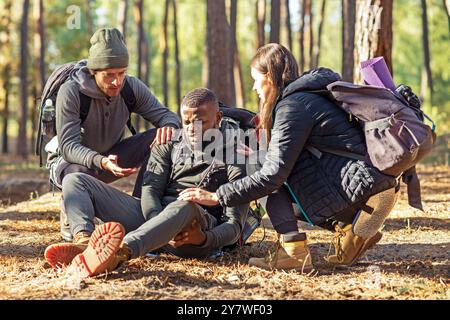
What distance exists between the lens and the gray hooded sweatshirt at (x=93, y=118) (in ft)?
18.5

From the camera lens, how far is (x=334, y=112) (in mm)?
4609

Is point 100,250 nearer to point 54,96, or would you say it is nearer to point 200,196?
point 200,196

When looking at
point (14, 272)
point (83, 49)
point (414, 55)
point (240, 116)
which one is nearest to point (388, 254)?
point (240, 116)

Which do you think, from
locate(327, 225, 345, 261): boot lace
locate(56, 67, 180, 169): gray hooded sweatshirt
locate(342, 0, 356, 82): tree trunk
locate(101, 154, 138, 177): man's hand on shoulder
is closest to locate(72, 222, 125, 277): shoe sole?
locate(101, 154, 138, 177): man's hand on shoulder

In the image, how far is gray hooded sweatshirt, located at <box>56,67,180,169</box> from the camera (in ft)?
18.5

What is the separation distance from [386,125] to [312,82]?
54 centimetres

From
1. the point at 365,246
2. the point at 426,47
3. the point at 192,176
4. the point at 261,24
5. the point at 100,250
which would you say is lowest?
the point at 365,246

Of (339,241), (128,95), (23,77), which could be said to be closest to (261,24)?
(23,77)

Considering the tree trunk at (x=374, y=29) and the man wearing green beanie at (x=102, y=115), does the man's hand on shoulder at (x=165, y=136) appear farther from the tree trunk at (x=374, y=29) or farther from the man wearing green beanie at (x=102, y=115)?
the tree trunk at (x=374, y=29)

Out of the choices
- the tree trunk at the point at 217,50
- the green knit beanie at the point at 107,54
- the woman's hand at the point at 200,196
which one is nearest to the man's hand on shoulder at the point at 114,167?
the woman's hand at the point at 200,196

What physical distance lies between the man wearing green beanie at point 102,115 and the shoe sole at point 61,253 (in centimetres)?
89

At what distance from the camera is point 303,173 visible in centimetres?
466

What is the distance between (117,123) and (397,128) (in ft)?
8.33
